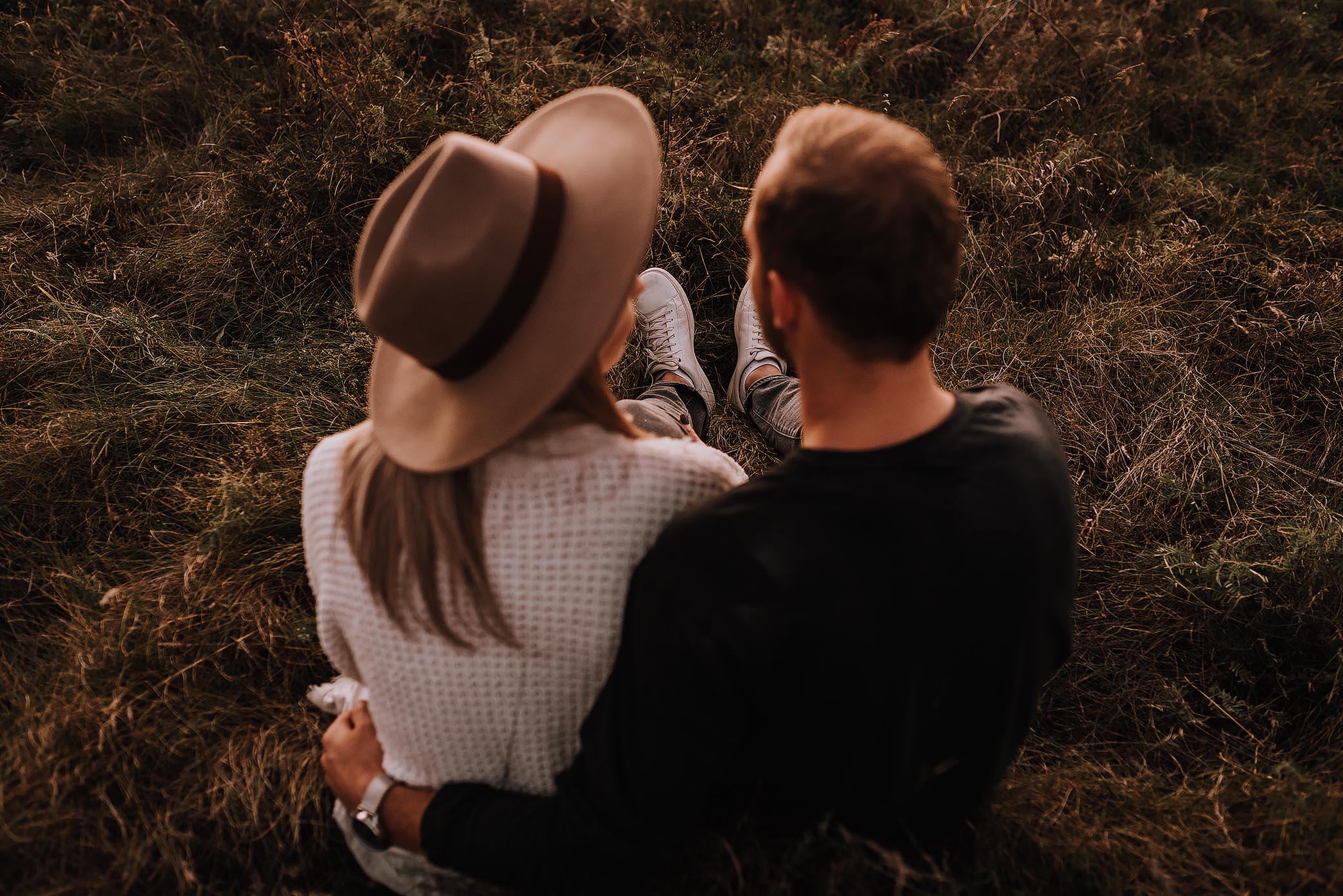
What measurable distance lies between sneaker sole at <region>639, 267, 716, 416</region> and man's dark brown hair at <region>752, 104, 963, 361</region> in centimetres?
186

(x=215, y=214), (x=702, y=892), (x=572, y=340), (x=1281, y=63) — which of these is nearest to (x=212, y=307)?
(x=215, y=214)

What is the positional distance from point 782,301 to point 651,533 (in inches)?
17.9

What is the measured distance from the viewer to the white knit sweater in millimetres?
1379

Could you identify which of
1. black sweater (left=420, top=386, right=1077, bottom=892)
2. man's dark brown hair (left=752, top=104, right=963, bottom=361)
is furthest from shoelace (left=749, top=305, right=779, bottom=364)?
man's dark brown hair (left=752, top=104, right=963, bottom=361)

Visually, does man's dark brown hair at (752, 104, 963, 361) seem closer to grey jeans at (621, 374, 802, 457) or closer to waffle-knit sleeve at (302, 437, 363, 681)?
waffle-knit sleeve at (302, 437, 363, 681)

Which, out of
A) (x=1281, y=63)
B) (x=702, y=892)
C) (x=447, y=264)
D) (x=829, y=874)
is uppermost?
(x=447, y=264)

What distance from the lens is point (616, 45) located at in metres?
4.43

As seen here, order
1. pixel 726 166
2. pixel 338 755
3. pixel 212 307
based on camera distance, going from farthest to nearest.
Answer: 1. pixel 726 166
2. pixel 212 307
3. pixel 338 755

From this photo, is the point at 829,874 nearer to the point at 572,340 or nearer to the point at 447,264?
the point at 572,340

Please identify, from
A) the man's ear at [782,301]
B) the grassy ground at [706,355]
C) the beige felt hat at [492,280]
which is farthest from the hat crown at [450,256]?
the grassy ground at [706,355]

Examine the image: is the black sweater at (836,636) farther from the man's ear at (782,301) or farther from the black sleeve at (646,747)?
the man's ear at (782,301)

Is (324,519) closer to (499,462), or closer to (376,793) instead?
(499,462)

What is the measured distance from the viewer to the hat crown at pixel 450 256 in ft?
4.35

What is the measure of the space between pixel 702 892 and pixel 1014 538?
945mm
